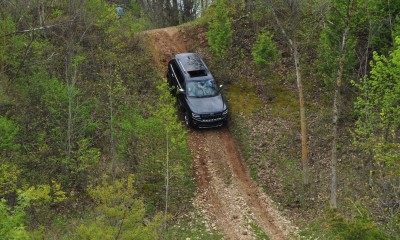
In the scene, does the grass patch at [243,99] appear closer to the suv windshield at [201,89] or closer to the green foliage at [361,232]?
the suv windshield at [201,89]

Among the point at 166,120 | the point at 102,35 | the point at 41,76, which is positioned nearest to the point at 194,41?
the point at 102,35

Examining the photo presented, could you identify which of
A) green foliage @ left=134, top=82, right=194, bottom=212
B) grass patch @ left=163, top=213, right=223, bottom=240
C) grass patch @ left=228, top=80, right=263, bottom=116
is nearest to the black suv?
grass patch @ left=228, top=80, right=263, bottom=116

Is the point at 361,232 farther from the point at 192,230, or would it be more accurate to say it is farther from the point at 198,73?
the point at 198,73

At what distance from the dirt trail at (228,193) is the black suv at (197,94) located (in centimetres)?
91

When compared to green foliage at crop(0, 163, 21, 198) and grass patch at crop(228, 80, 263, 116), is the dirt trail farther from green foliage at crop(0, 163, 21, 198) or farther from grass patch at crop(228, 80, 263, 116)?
green foliage at crop(0, 163, 21, 198)

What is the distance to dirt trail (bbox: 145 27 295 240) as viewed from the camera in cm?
1540

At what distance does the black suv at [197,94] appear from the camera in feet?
63.5

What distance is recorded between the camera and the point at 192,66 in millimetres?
21547

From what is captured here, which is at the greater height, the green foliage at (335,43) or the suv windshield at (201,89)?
the green foliage at (335,43)

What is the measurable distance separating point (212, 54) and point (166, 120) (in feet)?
35.5

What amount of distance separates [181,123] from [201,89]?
→ 6.32ft

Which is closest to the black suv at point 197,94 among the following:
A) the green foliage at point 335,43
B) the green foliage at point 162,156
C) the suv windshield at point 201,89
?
the suv windshield at point 201,89

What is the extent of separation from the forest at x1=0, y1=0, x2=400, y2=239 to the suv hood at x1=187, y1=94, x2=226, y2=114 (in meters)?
1.15

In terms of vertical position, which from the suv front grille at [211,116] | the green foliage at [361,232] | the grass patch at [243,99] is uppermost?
the grass patch at [243,99]
